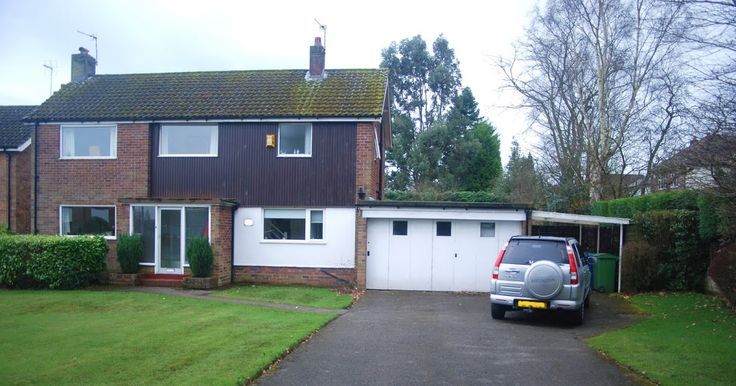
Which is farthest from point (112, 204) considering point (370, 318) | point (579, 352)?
point (579, 352)

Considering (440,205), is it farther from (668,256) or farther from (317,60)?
(317,60)

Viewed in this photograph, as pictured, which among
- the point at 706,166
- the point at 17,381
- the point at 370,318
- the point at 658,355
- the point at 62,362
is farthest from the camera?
the point at 370,318

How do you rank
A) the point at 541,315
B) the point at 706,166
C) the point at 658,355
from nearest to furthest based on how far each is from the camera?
the point at 658,355
the point at 706,166
the point at 541,315

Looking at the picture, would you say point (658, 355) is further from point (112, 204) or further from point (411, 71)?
point (411, 71)

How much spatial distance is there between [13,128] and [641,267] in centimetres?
2268

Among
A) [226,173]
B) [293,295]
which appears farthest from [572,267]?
[226,173]

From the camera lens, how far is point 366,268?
56.6ft

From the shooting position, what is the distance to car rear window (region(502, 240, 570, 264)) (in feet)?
38.9

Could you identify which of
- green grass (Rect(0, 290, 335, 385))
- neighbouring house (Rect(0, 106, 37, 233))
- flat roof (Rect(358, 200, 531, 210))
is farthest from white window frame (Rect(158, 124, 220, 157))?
neighbouring house (Rect(0, 106, 37, 233))

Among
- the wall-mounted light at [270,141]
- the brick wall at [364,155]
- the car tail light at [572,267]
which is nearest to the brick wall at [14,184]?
the wall-mounted light at [270,141]

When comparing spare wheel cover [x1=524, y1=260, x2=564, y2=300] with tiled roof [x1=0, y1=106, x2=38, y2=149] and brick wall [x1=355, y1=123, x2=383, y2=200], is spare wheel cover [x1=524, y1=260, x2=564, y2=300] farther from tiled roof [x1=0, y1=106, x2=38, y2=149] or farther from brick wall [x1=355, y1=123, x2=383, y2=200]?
tiled roof [x1=0, y1=106, x2=38, y2=149]

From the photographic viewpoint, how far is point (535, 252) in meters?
12.0

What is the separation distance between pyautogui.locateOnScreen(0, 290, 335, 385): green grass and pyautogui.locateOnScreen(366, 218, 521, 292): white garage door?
4944 millimetres

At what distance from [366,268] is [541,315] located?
219 inches
